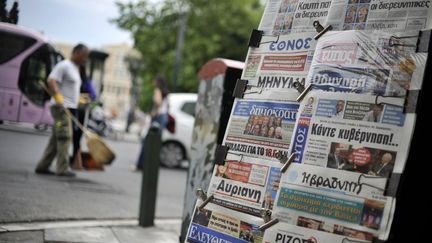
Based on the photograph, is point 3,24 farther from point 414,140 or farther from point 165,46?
point 165,46

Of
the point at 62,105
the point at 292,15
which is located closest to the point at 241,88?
the point at 292,15

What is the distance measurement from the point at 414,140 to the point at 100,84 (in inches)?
292

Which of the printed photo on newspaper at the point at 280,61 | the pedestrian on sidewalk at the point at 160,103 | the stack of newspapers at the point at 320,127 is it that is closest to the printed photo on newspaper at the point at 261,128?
the stack of newspapers at the point at 320,127

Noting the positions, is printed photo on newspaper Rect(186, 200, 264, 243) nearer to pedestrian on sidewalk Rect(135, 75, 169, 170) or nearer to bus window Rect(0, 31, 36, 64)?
bus window Rect(0, 31, 36, 64)

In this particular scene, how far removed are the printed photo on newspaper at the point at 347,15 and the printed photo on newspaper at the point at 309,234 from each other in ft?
3.64

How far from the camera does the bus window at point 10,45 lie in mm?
4991

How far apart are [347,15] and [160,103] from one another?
748 cm

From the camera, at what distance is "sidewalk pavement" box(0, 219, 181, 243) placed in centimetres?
432

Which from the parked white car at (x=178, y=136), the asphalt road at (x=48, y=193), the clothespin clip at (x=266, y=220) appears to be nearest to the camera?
the clothespin clip at (x=266, y=220)

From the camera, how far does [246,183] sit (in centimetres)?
320

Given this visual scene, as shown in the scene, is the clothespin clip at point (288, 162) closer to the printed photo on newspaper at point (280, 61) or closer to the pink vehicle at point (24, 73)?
the printed photo on newspaper at point (280, 61)

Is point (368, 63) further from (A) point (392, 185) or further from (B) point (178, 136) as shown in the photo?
(B) point (178, 136)

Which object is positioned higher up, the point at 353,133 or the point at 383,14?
the point at 383,14

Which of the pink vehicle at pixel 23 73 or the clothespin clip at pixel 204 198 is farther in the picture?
the pink vehicle at pixel 23 73
